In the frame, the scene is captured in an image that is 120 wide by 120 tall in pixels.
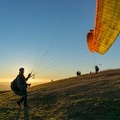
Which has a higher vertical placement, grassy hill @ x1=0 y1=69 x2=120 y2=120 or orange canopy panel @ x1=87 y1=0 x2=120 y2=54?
orange canopy panel @ x1=87 y1=0 x2=120 y2=54

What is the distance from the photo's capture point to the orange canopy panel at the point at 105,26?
66.7 ft

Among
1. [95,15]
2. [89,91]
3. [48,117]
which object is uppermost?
[95,15]

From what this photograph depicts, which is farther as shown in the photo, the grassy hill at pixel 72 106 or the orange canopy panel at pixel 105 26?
the grassy hill at pixel 72 106

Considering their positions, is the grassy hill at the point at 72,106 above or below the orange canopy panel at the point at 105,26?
below

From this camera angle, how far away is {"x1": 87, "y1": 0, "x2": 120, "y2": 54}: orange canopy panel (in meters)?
20.3

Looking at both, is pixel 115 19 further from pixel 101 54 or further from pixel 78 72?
pixel 78 72

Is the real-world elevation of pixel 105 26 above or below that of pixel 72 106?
above

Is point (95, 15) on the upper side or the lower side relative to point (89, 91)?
upper

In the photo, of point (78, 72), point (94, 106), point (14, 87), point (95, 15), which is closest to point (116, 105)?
point (94, 106)

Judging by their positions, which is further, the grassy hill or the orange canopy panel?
the grassy hill

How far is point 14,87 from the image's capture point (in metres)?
25.1

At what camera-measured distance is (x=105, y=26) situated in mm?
23078

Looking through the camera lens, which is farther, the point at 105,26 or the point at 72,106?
the point at 72,106

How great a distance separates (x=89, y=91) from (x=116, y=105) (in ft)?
20.2
